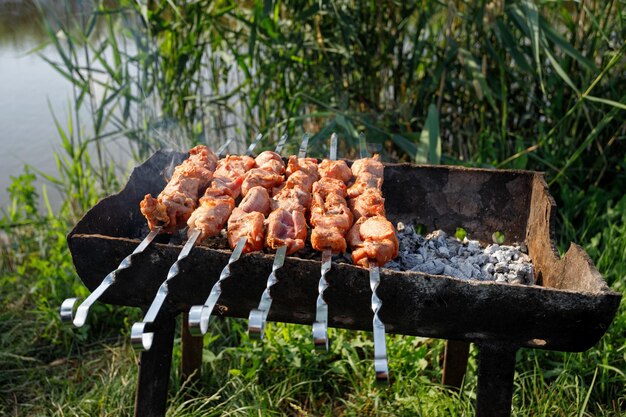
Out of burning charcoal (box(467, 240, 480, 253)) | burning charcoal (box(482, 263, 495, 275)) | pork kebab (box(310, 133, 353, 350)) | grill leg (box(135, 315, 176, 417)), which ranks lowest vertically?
grill leg (box(135, 315, 176, 417))

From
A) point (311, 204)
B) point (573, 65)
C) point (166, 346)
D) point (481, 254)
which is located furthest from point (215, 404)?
point (573, 65)

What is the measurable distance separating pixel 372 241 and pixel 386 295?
0.22 m

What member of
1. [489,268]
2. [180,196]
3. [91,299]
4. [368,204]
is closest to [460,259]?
[489,268]

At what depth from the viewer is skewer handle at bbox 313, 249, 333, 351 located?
1.57 meters

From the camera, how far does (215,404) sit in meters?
2.94

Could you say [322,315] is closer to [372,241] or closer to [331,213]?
[372,241]

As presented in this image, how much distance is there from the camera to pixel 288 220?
2240 millimetres

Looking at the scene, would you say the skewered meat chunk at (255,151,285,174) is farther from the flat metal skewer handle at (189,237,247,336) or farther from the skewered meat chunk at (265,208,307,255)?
the flat metal skewer handle at (189,237,247,336)

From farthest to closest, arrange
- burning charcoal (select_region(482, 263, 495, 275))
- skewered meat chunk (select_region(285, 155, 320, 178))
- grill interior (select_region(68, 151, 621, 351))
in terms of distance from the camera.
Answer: skewered meat chunk (select_region(285, 155, 320, 178)) < burning charcoal (select_region(482, 263, 495, 275)) < grill interior (select_region(68, 151, 621, 351))

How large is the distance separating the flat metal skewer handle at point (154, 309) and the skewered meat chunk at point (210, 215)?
0.13ft

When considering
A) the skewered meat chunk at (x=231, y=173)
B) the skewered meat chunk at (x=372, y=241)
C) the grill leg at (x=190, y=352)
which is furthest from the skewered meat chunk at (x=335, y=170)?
the grill leg at (x=190, y=352)

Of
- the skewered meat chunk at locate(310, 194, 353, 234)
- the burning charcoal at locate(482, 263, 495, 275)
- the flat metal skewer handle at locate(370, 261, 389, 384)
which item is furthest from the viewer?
the burning charcoal at locate(482, 263, 495, 275)

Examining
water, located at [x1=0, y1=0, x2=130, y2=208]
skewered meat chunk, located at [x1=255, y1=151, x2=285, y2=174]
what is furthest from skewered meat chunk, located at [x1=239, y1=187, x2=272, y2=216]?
water, located at [x1=0, y1=0, x2=130, y2=208]

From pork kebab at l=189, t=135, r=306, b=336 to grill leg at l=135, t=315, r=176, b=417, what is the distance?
1.37 feet
